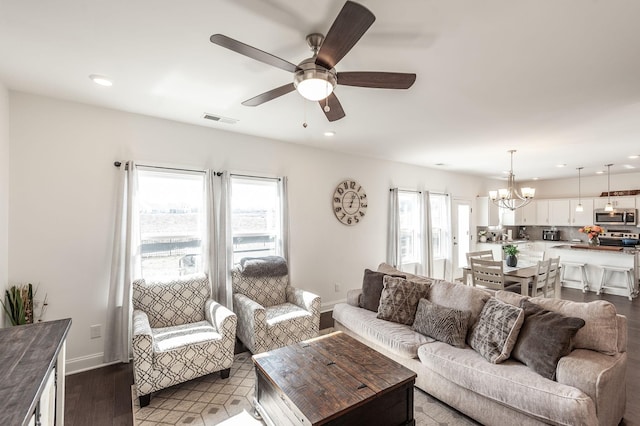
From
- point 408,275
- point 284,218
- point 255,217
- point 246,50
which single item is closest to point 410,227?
point 408,275

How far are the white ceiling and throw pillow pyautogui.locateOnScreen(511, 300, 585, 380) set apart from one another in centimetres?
187

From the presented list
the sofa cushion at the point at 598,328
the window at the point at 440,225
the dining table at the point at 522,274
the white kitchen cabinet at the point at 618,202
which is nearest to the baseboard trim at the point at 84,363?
the sofa cushion at the point at 598,328

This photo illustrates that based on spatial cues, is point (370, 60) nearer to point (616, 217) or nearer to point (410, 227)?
point (410, 227)

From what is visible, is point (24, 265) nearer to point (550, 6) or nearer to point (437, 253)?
point (550, 6)

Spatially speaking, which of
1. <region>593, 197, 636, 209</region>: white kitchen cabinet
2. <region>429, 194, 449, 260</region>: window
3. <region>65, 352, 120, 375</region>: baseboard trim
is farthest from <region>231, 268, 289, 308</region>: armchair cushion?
<region>593, 197, 636, 209</region>: white kitchen cabinet

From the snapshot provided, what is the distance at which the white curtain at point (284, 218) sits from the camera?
4148 millimetres

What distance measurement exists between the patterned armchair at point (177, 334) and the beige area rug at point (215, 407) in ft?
0.44

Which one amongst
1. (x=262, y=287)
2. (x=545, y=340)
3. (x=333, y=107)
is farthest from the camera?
(x=262, y=287)

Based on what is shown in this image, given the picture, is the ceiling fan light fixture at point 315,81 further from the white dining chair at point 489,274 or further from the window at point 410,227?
the window at point 410,227

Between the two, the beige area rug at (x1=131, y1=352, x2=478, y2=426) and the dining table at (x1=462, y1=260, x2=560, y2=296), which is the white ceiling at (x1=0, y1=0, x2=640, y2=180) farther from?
the beige area rug at (x1=131, y1=352, x2=478, y2=426)

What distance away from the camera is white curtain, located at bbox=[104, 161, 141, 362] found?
2.98m

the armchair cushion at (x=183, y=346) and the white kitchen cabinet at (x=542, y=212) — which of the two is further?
the white kitchen cabinet at (x=542, y=212)

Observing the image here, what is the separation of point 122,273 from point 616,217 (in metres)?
9.88

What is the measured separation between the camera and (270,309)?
11.4 feet
